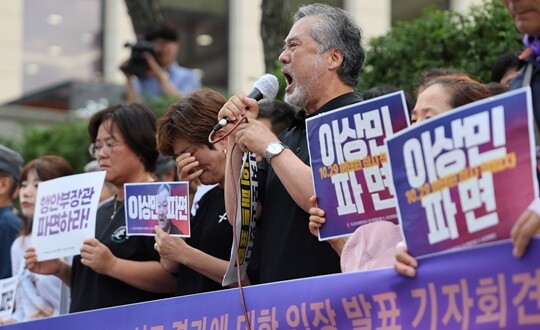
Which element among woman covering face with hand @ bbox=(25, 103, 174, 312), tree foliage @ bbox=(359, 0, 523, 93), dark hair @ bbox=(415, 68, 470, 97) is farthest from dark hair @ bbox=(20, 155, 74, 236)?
dark hair @ bbox=(415, 68, 470, 97)

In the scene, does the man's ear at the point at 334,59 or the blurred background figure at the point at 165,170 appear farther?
the blurred background figure at the point at 165,170

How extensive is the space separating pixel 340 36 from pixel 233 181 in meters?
0.76

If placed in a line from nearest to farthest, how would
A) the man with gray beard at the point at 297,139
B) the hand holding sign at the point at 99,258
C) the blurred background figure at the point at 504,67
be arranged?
the man with gray beard at the point at 297,139 < the hand holding sign at the point at 99,258 < the blurred background figure at the point at 504,67

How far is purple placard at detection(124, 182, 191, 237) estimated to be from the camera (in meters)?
4.97

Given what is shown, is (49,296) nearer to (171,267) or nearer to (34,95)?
(171,267)

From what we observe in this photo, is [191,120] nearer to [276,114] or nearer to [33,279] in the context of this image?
[276,114]

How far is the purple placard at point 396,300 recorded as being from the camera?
3.23 metres

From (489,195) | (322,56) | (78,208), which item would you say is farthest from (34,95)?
(489,195)

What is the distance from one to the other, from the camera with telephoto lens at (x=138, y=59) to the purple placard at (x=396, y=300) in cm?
579

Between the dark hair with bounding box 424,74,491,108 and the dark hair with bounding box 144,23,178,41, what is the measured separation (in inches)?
251

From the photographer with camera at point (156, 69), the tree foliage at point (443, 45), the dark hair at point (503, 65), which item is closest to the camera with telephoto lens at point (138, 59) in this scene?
the photographer with camera at point (156, 69)

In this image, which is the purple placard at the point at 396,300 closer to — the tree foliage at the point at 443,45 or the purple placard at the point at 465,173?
the purple placard at the point at 465,173

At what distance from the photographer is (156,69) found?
34.3 ft

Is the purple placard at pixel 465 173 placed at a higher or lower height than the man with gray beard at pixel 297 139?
lower
